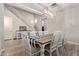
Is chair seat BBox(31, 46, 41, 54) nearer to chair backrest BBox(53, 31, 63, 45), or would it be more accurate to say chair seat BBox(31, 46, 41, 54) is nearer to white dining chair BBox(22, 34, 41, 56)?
white dining chair BBox(22, 34, 41, 56)

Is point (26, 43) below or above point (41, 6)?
below

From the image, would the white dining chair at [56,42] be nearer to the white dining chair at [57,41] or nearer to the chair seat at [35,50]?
the white dining chair at [57,41]

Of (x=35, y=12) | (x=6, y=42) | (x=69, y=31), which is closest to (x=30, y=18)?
(x=35, y=12)

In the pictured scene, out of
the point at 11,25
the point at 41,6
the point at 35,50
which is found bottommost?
the point at 35,50

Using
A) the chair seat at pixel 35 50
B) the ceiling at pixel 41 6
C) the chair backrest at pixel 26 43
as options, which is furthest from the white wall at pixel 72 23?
the chair backrest at pixel 26 43

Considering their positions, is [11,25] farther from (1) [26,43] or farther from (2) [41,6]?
(2) [41,6]

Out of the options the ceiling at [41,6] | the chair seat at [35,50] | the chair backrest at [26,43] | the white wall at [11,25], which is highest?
the ceiling at [41,6]

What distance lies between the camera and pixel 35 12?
1.62m

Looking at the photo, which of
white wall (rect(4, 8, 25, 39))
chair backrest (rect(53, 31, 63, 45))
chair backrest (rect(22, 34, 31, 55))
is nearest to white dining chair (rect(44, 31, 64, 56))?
chair backrest (rect(53, 31, 63, 45))

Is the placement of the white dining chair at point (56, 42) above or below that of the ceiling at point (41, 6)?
below

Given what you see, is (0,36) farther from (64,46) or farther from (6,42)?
(64,46)

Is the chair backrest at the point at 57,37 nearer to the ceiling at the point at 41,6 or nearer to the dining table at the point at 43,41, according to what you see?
the dining table at the point at 43,41

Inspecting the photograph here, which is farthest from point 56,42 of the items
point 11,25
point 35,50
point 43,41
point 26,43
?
point 11,25

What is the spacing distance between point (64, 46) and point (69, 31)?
25 cm
